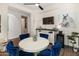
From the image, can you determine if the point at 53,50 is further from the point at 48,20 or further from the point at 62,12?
the point at 62,12

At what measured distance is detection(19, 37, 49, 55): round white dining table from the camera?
222 cm

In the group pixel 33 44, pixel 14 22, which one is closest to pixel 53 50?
pixel 33 44

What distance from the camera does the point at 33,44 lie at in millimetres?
2256

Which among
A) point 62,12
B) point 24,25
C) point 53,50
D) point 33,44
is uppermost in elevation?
point 62,12

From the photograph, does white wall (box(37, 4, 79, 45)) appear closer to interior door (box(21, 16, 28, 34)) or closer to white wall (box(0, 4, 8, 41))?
interior door (box(21, 16, 28, 34))

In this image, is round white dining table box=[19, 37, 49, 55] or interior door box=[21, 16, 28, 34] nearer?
round white dining table box=[19, 37, 49, 55]

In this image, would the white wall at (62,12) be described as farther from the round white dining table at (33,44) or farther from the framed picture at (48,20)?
the round white dining table at (33,44)

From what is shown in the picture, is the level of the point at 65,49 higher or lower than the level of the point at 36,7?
lower

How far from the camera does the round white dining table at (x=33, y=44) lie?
2.22 m

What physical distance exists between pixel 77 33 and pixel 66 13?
411 mm

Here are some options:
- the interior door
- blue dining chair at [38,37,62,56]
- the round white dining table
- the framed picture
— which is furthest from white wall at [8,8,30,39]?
blue dining chair at [38,37,62,56]

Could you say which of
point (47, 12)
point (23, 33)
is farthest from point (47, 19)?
point (23, 33)

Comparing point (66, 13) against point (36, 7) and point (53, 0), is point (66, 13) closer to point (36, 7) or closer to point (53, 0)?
point (53, 0)

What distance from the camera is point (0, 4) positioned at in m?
2.27
